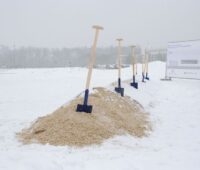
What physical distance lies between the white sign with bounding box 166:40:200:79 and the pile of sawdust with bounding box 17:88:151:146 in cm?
1338

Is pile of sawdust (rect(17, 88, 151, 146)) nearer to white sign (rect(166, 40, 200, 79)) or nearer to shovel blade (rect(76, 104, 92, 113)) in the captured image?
shovel blade (rect(76, 104, 92, 113))

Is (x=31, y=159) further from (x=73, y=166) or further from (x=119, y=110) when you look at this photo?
(x=119, y=110)

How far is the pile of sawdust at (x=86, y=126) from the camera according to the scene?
17.4 ft

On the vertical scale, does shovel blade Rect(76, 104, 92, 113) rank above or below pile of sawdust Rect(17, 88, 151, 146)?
above

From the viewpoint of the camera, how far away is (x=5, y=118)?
327 inches

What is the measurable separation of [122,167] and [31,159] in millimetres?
1297

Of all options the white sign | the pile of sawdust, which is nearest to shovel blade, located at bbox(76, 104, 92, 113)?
the pile of sawdust

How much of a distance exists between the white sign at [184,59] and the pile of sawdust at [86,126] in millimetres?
13385

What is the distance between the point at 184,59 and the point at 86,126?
52.2ft

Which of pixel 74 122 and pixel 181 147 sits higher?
pixel 74 122

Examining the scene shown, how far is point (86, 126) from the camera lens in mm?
5680

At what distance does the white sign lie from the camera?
19484 millimetres

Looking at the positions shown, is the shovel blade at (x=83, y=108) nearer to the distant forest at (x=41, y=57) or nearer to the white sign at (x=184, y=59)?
the white sign at (x=184, y=59)

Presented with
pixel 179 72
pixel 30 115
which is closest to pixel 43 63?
pixel 179 72
